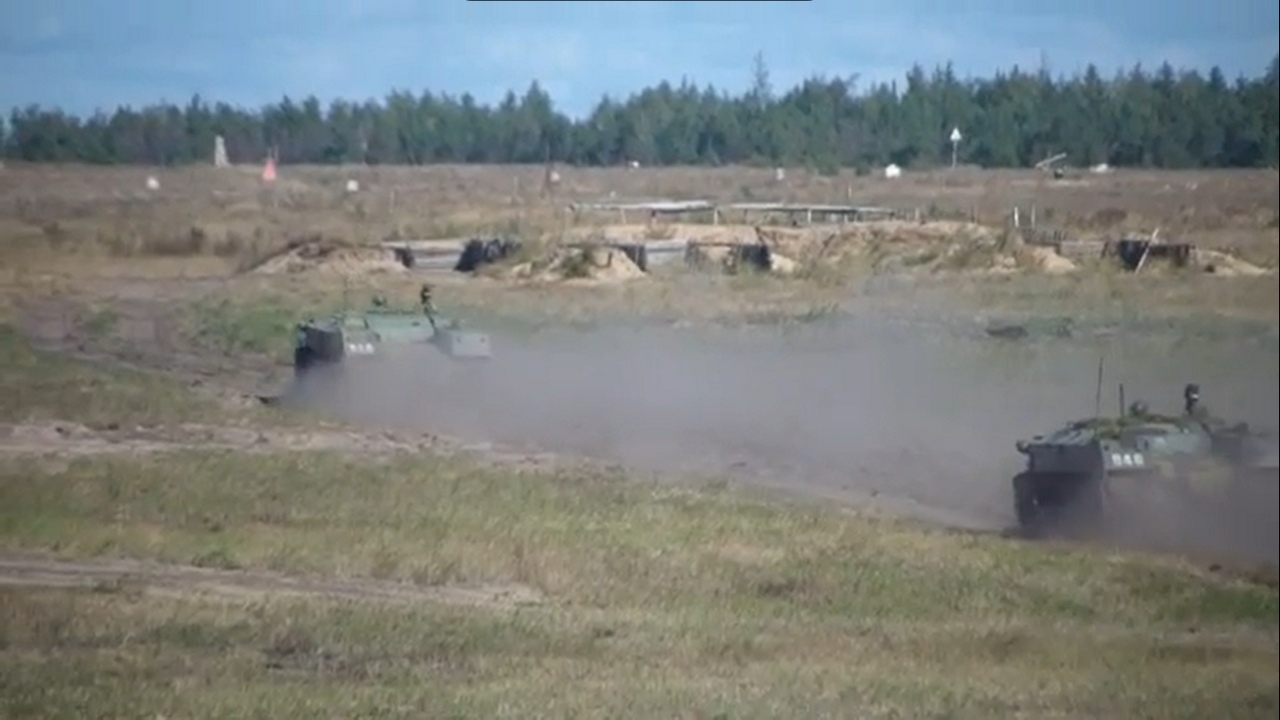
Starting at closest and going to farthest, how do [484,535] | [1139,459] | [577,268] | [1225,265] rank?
[1139,459] < [484,535] < [1225,265] < [577,268]

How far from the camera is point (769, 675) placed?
27.8 feet

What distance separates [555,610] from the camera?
29.5ft

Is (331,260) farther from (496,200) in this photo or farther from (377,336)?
(496,200)

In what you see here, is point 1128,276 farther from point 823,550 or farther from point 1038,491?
point 823,550

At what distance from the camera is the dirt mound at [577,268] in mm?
9477

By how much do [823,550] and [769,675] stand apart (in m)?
1.15

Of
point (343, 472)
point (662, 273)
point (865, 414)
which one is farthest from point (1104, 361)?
point (343, 472)

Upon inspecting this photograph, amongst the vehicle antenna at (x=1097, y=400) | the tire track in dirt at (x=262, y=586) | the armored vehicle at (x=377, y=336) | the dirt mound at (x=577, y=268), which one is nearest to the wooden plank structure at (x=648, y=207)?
the dirt mound at (x=577, y=268)

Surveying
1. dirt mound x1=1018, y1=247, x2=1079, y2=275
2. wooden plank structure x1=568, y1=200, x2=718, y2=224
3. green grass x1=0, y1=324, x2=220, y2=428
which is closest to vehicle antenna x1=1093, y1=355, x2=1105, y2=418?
dirt mound x1=1018, y1=247, x2=1079, y2=275

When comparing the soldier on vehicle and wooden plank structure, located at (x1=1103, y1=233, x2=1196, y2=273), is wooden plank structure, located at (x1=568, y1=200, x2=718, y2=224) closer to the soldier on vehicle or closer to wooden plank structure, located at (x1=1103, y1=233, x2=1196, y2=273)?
the soldier on vehicle

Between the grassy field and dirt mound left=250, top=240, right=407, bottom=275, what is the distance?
2.8 inches

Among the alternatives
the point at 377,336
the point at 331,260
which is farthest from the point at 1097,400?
the point at 331,260

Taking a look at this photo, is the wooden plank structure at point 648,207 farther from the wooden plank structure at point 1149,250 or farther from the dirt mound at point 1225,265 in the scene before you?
the dirt mound at point 1225,265

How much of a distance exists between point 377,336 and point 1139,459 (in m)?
3.14
